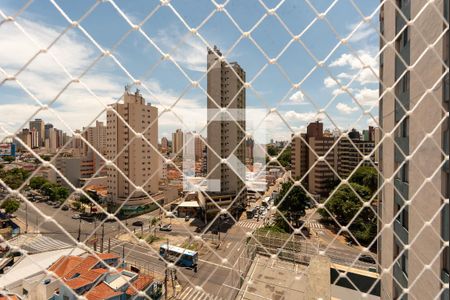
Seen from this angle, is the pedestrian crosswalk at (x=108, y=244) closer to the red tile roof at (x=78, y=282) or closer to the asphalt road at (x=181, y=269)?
the asphalt road at (x=181, y=269)

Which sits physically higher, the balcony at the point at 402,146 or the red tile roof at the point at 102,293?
the balcony at the point at 402,146

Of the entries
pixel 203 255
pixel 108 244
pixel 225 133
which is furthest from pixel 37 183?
pixel 203 255

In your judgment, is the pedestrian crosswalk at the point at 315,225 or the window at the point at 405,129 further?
the pedestrian crosswalk at the point at 315,225

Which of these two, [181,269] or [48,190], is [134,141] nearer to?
[181,269]

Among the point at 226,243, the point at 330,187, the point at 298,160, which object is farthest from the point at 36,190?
the point at 330,187

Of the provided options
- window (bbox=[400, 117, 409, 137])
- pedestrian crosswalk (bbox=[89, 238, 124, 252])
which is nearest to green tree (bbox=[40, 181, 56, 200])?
pedestrian crosswalk (bbox=[89, 238, 124, 252])

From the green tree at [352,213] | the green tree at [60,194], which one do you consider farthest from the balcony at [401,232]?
the green tree at [60,194]

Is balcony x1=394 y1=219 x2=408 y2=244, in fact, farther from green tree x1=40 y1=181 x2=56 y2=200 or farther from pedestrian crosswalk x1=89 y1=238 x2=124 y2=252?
green tree x1=40 y1=181 x2=56 y2=200

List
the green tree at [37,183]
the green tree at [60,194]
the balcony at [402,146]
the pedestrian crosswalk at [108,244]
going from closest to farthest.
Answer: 1. the balcony at [402,146]
2. the pedestrian crosswalk at [108,244]
3. the green tree at [60,194]
4. the green tree at [37,183]
